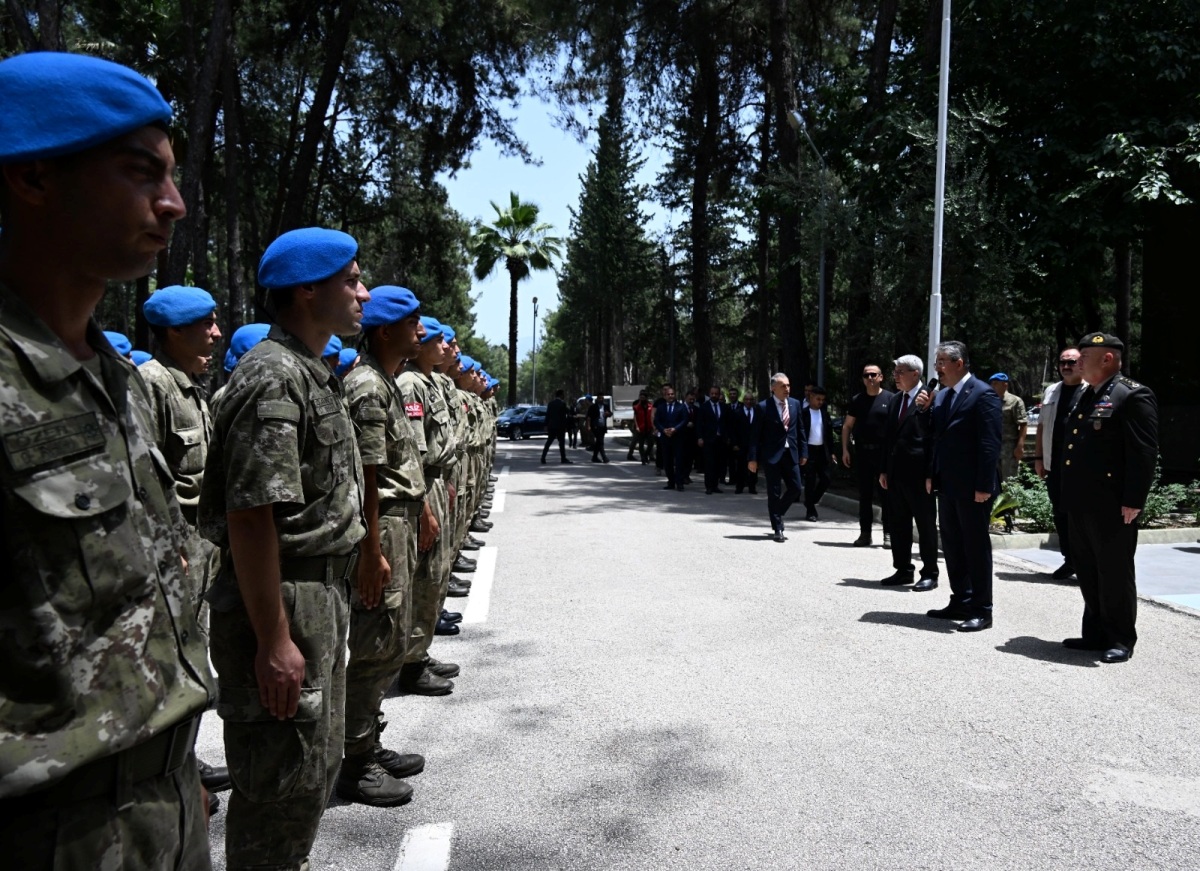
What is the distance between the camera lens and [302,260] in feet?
9.62

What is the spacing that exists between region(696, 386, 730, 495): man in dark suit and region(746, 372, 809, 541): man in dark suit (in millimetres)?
6298

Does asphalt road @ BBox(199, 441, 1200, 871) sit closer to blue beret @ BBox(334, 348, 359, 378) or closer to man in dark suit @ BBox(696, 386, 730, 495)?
blue beret @ BBox(334, 348, 359, 378)

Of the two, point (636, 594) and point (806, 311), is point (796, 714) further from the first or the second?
point (806, 311)

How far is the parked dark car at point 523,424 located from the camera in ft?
151

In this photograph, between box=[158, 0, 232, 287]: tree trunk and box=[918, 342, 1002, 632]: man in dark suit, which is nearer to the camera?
box=[918, 342, 1002, 632]: man in dark suit

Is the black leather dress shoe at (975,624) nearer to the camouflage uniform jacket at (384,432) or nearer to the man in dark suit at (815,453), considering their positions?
the camouflage uniform jacket at (384,432)

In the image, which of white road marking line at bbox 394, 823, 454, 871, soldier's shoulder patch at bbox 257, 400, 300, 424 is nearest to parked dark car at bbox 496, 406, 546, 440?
white road marking line at bbox 394, 823, 454, 871

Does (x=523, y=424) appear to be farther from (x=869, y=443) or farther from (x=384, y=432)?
(x=384, y=432)

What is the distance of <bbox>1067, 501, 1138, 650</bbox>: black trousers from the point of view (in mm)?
6363

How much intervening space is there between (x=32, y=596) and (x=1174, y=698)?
5891 millimetres

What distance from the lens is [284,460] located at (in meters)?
2.58

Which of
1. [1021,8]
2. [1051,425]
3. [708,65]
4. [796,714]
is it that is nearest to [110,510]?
[796,714]

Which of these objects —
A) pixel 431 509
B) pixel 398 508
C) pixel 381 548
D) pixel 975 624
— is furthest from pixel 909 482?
pixel 381 548

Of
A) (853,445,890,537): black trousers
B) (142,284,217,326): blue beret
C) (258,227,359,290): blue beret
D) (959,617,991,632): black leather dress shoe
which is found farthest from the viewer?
(853,445,890,537): black trousers
